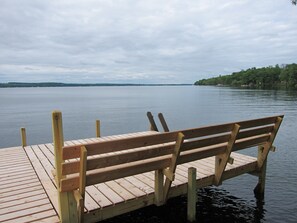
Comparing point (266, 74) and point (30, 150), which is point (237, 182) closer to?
point (30, 150)

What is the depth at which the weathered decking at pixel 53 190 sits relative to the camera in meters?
4.73

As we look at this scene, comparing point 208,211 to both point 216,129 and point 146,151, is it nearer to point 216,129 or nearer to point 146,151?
point 216,129

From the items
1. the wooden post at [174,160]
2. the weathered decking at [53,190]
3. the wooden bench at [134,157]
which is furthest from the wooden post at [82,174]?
the wooden post at [174,160]

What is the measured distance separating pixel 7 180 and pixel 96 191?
2.41 m

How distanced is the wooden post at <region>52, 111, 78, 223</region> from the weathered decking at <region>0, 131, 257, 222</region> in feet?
1.01

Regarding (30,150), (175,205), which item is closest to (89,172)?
(175,205)

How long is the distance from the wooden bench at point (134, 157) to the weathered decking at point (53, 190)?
0.89 feet

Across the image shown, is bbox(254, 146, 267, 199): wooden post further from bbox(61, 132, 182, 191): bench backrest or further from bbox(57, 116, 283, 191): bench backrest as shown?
bbox(61, 132, 182, 191): bench backrest

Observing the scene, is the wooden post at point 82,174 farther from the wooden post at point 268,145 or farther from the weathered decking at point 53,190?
the wooden post at point 268,145

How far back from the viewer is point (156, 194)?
534cm

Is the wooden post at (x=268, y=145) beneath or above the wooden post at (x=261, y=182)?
above

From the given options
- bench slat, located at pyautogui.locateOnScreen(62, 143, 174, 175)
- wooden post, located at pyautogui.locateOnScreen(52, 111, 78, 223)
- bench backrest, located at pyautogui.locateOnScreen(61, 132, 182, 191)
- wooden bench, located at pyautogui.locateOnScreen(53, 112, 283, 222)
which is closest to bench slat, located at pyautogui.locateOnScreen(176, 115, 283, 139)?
wooden bench, located at pyautogui.locateOnScreen(53, 112, 283, 222)

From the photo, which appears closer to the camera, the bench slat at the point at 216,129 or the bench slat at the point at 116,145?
the bench slat at the point at 116,145

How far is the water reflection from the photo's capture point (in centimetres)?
650
